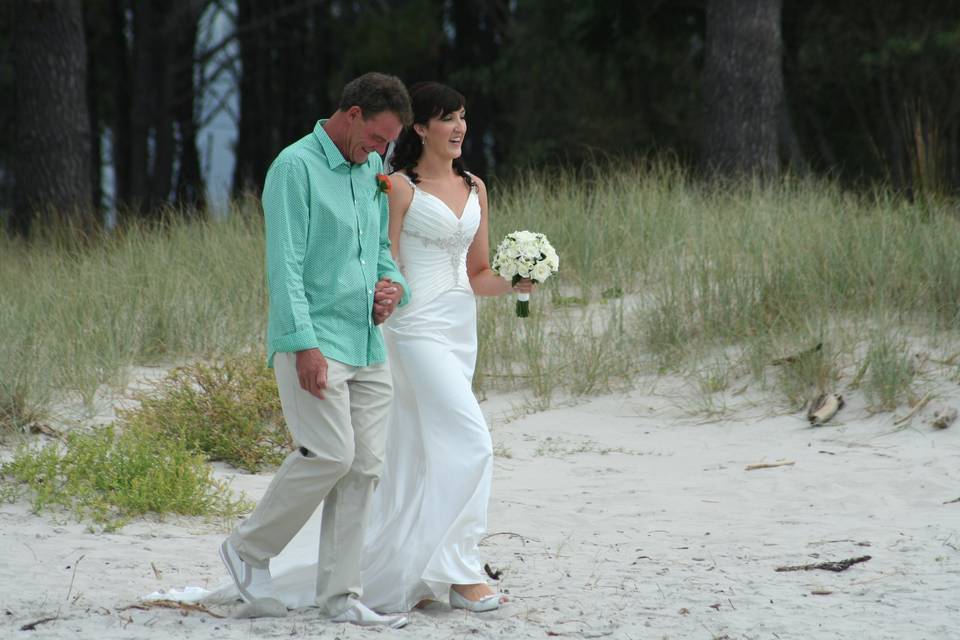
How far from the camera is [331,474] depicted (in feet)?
13.9

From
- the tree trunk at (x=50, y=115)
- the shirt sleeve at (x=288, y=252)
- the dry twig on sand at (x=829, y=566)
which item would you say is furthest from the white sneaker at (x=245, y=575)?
the tree trunk at (x=50, y=115)

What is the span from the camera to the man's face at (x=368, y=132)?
4242 mm

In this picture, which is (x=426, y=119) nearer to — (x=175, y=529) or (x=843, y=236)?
(x=175, y=529)

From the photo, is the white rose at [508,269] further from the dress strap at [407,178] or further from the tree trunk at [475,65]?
the tree trunk at [475,65]

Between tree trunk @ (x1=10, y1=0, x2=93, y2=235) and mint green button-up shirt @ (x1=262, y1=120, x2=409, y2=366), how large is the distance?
10.6 metres

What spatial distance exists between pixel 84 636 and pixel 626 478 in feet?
12.2

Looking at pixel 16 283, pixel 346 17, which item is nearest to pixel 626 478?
pixel 16 283

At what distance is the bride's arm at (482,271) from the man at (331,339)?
34.6 inches

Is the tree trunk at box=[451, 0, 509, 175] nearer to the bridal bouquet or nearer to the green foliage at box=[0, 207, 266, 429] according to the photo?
the green foliage at box=[0, 207, 266, 429]

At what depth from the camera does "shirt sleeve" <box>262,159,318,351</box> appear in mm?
4125

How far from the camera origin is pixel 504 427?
8.36 metres

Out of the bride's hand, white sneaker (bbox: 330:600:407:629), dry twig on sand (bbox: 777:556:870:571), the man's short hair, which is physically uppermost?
the man's short hair

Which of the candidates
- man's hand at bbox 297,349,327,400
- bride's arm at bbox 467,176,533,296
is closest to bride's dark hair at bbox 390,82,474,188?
bride's arm at bbox 467,176,533,296

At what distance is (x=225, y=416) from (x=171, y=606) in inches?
111
